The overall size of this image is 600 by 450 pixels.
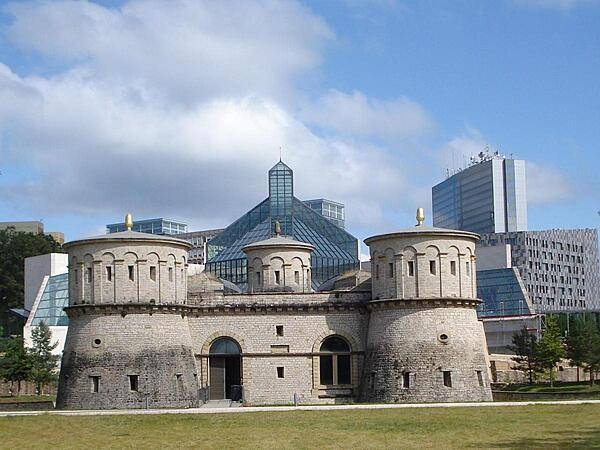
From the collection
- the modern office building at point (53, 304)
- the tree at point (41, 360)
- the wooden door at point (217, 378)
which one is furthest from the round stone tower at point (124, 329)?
the modern office building at point (53, 304)

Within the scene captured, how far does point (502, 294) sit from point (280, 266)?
42.9 meters

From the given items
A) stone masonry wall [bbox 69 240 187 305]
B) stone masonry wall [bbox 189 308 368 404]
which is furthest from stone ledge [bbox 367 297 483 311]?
stone masonry wall [bbox 69 240 187 305]

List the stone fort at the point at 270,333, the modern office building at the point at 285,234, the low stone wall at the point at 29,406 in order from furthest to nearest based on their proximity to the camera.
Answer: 1. the modern office building at the point at 285,234
2. the low stone wall at the point at 29,406
3. the stone fort at the point at 270,333

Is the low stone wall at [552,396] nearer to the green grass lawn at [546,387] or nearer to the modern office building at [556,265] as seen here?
the green grass lawn at [546,387]

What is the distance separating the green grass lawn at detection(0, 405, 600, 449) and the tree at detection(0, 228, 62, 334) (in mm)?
74473

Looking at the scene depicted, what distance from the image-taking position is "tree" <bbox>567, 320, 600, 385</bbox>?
7256 cm

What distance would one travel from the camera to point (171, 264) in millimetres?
56125

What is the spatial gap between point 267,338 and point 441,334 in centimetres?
984

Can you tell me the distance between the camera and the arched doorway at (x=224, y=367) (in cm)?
5869

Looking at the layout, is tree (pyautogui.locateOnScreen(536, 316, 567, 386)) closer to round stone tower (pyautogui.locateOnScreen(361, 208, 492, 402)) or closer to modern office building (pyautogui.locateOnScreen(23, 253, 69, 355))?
round stone tower (pyautogui.locateOnScreen(361, 208, 492, 402))

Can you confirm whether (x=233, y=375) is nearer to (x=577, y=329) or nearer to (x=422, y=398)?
(x=422, y=398)

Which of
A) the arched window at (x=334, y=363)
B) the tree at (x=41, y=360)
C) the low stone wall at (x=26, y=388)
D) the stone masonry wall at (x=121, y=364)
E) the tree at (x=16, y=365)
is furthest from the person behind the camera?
the low stone wall at (x=26, y=388)

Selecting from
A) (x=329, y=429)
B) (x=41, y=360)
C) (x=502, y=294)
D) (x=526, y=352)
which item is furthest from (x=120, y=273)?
(x=502, y=294)

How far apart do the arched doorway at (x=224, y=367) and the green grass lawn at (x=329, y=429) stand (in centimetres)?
1172
